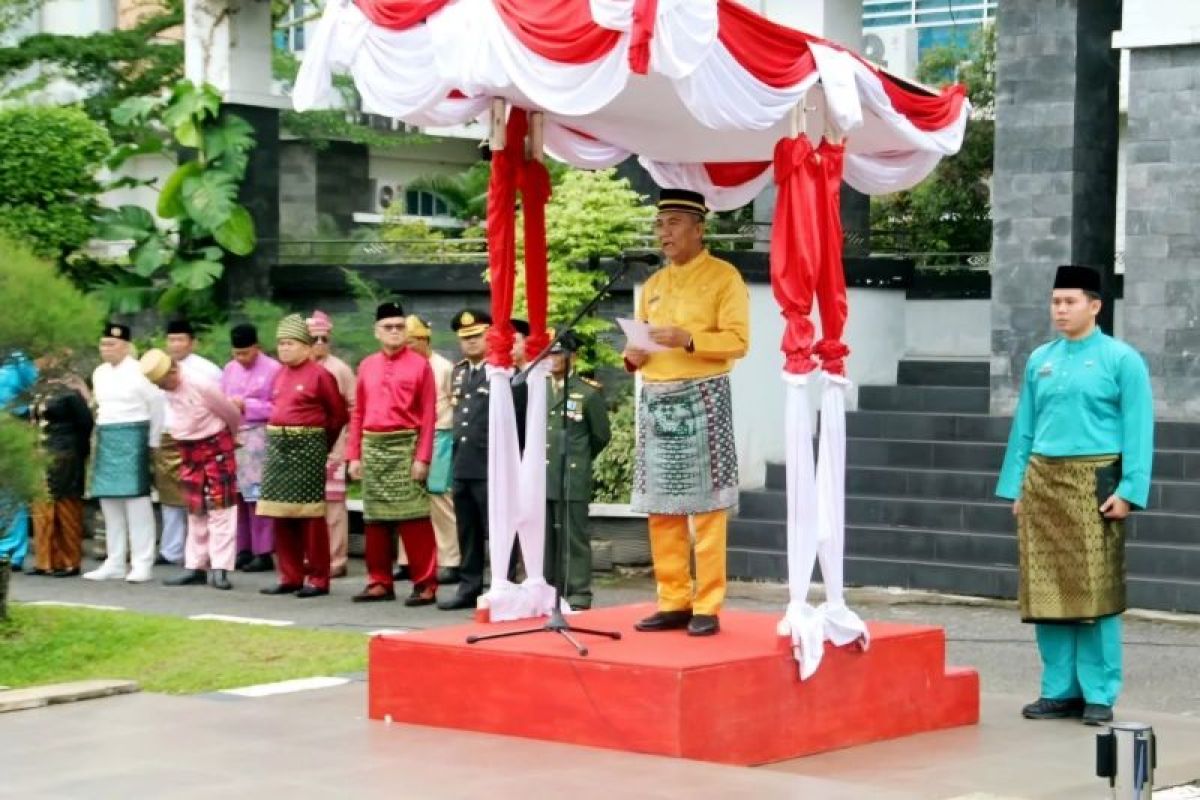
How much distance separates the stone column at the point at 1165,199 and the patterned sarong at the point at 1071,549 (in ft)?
18.4

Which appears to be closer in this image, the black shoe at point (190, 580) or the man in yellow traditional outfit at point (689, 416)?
the man in yellow traditional outfit at point (689, 416)

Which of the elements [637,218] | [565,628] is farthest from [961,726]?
[637,218]

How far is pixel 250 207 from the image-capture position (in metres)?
21.6

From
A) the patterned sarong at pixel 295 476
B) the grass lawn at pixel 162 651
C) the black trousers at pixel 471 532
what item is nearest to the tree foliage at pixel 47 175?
the patterned sarong at pixel 295 476

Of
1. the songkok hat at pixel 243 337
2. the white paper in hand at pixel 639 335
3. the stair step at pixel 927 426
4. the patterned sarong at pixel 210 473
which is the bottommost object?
the patterned sarong at pixel 210 473

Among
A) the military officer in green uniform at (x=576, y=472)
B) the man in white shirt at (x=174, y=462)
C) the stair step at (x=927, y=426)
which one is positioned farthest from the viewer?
the stair step at (x=927, y=426)

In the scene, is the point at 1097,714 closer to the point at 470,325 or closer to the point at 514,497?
the point at 514,497

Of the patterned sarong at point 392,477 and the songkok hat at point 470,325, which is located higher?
the songkok hat at point 470,325

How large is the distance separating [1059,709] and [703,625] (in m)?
1.73

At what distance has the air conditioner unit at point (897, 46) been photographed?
2527 centimetres

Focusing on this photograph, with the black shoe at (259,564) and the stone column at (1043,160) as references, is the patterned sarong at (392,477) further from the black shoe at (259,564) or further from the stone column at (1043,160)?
the stone column at (1043,160)

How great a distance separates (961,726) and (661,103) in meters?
3.17

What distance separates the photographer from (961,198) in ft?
71.4

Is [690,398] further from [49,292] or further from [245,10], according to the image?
[245,10]
